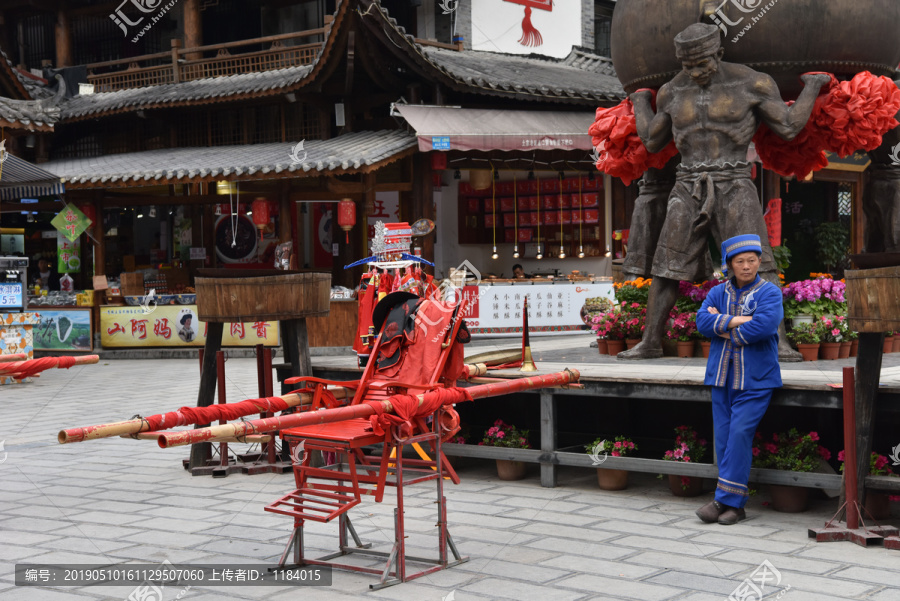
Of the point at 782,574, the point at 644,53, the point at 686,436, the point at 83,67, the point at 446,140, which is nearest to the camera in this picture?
the point at 782,574

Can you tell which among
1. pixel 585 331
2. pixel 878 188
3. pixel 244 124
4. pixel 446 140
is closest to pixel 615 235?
pixel 585 331

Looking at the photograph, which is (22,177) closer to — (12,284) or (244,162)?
(12,284)

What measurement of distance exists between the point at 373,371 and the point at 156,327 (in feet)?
42.9

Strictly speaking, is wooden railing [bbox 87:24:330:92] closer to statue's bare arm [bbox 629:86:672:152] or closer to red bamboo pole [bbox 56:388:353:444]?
statue's bare arm [bbox 629:86:672:152]

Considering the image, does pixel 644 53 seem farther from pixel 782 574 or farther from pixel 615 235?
pixel 615 235

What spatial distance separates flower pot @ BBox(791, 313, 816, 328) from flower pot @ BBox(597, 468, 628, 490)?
1887mm

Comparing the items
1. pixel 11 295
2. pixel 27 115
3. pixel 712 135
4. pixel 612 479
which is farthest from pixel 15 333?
pixel 712 135

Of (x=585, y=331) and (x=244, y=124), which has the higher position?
(x=244, y=124)

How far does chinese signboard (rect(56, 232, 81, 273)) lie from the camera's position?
19386mm

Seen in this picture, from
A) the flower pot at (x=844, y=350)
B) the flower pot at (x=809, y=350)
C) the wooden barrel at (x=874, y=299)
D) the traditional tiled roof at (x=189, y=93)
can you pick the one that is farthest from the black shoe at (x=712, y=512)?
the traditional tiled roof at (x=189, y=93)

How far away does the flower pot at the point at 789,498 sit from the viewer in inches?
230

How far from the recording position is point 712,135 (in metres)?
7.05

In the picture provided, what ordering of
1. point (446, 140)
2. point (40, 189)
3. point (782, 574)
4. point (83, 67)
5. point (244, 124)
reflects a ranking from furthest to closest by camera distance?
1. point (83, 67)
2. point (244, 124)
3. point (40, 189)
4. point (446, 140)
5. point (782, 574)

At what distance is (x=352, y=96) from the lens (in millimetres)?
17016
